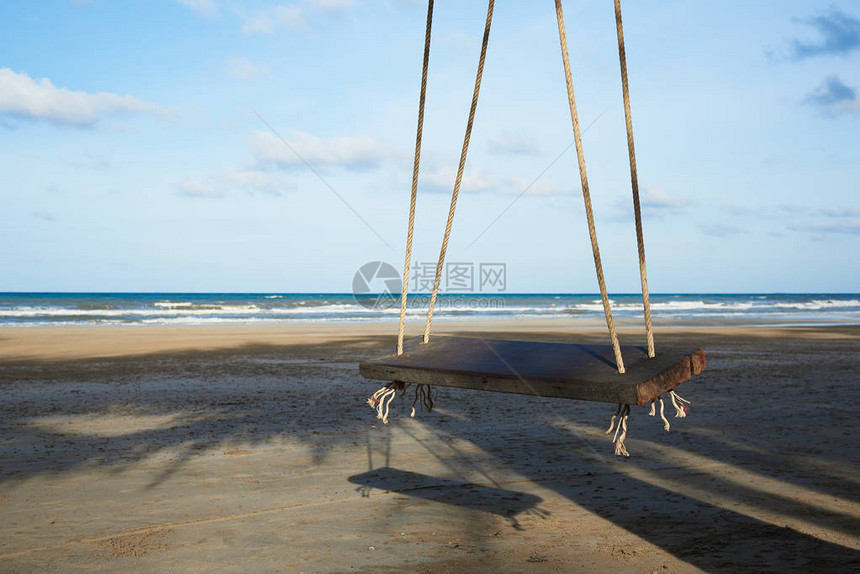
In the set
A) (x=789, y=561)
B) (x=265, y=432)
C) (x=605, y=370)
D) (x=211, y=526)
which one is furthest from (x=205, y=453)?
(x=789, y=561)

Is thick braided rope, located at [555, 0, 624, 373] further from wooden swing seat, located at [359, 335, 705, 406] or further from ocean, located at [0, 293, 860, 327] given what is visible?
ocean, located at [0, 293, 860, 327]

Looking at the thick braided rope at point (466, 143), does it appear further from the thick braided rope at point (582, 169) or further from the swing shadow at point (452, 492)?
the swing shadow at point (452, 492)

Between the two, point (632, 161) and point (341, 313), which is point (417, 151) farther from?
point (341, 313)

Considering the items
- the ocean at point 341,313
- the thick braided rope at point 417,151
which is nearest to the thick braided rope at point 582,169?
the thick braided rope at point 417,151

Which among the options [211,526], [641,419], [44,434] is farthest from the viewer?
[641,419]

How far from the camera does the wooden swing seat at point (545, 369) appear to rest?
2.55m

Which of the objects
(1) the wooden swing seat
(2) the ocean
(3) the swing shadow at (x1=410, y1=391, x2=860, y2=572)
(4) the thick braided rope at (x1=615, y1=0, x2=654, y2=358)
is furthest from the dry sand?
(2) the ocean

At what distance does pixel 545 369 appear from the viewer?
2.80 m

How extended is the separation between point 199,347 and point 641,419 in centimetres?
1087

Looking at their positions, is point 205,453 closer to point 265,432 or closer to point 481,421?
point 265,432

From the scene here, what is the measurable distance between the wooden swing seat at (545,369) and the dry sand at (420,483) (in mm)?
1069

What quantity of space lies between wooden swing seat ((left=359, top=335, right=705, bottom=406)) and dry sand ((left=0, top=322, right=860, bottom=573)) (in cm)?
107

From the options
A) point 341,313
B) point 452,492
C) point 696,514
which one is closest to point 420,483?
point 452,492

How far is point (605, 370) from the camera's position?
8.99 ft
